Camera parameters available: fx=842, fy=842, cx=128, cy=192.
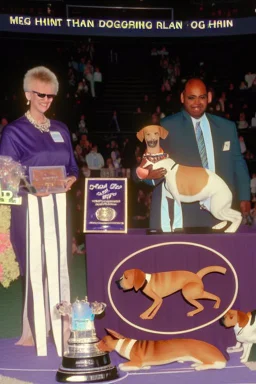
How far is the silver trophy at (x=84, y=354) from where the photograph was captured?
5250 millimetres

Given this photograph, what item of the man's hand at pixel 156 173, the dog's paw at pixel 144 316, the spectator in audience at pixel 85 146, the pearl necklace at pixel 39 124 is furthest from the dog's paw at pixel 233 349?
the spectator in audience at pixel 85 146

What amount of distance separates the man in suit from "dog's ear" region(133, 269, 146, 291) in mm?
542

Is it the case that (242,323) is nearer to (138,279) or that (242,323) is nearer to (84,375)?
(138,279)

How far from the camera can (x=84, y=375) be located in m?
5.25

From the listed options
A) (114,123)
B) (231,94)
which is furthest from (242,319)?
(231,94)

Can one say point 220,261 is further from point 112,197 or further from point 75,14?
point 75,14

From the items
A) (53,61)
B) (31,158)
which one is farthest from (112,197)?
(53,61)

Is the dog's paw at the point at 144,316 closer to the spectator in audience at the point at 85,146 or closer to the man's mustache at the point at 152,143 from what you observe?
the man's mustache at the point at 152,143

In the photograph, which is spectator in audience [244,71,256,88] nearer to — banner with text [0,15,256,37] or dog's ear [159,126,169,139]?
banner with text [0,15,256,37]

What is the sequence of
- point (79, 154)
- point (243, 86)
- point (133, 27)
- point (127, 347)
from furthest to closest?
point (133, 27), point (243, 86), point (79, 154), point (127, 347)

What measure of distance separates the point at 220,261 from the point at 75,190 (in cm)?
846

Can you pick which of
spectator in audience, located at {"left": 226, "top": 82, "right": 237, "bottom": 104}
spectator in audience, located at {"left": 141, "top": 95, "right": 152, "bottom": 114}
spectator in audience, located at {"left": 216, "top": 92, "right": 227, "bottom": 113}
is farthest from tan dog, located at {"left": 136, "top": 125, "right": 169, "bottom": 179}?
spectator in audience, located at {"left": 226, "top": 82, "right": 237, "bottom": 104}

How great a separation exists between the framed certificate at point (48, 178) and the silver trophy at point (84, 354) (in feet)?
2.79

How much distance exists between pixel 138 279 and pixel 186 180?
77 cm
